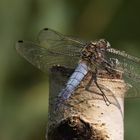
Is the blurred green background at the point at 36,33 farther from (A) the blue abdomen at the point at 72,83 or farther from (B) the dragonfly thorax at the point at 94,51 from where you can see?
(A) the blue abdomen at the point at 72,83

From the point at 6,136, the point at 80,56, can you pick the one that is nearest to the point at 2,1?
the point at 6,136

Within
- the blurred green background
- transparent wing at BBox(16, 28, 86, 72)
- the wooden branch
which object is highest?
the blurred green background

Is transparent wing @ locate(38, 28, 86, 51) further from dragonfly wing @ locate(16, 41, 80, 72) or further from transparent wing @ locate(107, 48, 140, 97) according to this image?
transparent wing @ locate(107, 48, 140, 97)

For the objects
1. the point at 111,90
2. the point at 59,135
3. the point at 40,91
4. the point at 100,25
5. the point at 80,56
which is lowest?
the point at 59,135

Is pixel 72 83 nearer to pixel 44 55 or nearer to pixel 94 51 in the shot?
pixel 94 51

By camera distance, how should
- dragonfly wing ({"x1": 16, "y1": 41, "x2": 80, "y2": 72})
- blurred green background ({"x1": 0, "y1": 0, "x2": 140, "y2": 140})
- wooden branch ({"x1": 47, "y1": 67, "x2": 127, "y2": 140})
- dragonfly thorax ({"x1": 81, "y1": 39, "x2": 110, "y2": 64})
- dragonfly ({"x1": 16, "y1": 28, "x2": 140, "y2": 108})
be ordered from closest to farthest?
wooden branch ({"x1": 47, "y1": 67, "x2": 127, "y2": 140}) < dragonfly ({"x1": 16, "y1": 28, "x2": 140, "y2": 108}) < dragonfly thorax ({"x1": 81, "y1": 39, "x2": 110, "y2": 64}) < dragonfly wing ({"x1": 16, "y1": 41, "x2": 80, "y2": 72}) < blurred green background ({"x1": 0, "y1": 0, "x2": 140, "y2": 140})

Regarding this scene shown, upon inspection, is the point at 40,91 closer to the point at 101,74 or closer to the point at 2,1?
the point at 2,1

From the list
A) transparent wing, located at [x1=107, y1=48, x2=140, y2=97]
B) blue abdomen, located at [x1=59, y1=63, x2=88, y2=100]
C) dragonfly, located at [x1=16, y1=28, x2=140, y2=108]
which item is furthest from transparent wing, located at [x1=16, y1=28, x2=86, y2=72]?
blue abdomen, located at [x1=59, y1=63, x2=88, y2=100]

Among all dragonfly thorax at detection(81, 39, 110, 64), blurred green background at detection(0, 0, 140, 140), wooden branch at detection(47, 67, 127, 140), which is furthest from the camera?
blurred green background at detection(0, 0, 140, 140)
